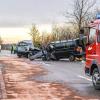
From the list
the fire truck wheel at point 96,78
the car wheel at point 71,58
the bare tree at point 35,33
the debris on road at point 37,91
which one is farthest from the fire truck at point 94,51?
the bare tree at point 35,33

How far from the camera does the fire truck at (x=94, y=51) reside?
49.5ft

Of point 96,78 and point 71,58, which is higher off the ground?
point 96,78

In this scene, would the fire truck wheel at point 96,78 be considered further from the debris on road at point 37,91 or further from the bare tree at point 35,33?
the bare tree at point 35,33

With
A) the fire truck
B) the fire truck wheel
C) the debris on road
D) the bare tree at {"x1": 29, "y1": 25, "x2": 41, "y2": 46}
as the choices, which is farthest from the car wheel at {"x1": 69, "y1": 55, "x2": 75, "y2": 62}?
the bare tree at {"x1": 29, "y1": 25, "x2": 41, "y2": 46}

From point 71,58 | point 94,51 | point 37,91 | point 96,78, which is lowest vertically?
point 71,58

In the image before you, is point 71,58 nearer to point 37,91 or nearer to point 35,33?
point 37,91

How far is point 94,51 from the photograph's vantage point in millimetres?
15445

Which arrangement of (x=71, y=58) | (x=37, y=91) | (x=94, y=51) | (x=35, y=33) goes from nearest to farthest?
1. (x=37, y=91)
2. (x=94, y=51)
3. (x=71, y=58)
4. (x=35, y=33)

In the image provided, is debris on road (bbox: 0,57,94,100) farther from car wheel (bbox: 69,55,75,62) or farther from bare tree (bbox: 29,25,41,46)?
bare tree (bbox: 29,25,41,46)

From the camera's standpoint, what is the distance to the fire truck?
15086 millimetres

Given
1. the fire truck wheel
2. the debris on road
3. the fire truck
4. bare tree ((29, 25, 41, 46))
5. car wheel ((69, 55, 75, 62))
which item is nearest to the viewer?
the debris on road

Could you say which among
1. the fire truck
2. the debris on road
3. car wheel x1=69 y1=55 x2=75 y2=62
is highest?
the fire truck

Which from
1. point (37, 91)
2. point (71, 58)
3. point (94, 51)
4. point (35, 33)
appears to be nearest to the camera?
point (37, 91)

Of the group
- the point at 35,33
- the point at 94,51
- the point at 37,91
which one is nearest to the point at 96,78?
the point at 94,51
